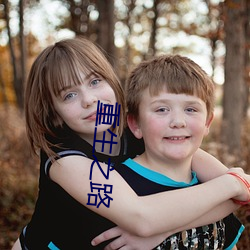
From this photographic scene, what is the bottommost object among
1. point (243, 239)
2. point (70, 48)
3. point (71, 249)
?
point (243, 239)

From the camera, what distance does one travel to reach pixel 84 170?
1.75 metres

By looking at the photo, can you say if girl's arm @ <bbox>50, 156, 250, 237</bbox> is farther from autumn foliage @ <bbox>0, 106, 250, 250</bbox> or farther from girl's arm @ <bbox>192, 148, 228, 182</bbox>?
autumn foliage @ <bbox>0, 106, 250, 250</bbox>

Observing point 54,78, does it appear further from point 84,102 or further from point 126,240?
point 126,240

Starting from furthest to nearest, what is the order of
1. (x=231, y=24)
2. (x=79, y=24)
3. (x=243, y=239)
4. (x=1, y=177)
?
(x=79, y=24) < (x=231, y=24) < (x=1, y=177) < (x=243, y=239)

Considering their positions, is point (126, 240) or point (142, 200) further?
point (126, 240)

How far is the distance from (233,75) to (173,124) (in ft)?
18.0

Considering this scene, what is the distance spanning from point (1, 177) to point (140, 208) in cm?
397

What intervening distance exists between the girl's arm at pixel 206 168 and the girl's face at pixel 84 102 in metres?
0.53

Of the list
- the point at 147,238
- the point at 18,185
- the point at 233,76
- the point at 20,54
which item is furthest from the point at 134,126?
the point at 20,54

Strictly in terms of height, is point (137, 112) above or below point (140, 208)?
above

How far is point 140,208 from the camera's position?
1683 mm

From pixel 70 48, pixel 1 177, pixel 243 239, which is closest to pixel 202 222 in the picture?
pixel 70 48

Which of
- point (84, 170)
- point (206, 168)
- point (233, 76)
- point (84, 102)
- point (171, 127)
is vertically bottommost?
point (233, 76)

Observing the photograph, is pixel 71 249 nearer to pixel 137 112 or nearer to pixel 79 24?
pixel 137 112
